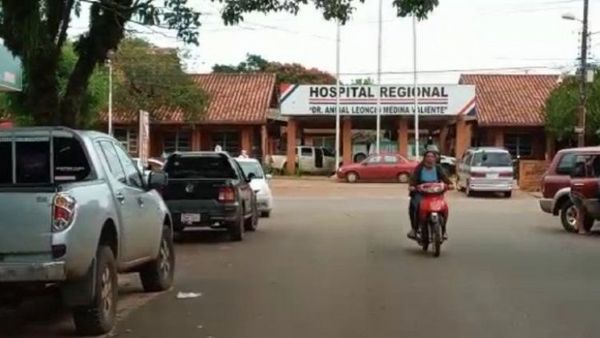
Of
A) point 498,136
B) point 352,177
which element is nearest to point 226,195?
point 352,177

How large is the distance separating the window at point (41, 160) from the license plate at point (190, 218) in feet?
28.2

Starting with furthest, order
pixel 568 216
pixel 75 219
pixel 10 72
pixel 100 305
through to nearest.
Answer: pixel 568 216
pixel 10 72
pixel 100 305
pixel 75 219

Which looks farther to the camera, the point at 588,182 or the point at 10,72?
the point at 588,182

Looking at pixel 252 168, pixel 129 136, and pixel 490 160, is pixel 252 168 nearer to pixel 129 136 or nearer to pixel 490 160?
pixel 490 160

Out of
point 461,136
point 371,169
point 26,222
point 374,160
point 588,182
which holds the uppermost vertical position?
point 461,136

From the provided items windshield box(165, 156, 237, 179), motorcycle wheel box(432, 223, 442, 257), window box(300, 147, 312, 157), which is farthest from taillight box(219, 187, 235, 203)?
window box(300, 147, 312, 157)

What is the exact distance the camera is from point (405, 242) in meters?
18.4

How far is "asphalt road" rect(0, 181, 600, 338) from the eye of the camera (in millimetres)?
9367

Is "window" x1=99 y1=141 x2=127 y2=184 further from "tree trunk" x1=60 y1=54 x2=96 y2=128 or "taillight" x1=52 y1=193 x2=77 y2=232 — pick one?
"tree trunk" x1=60 y1=54 x2=96 y2=128

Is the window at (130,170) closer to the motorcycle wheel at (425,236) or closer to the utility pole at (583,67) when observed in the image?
the motorcycle wheel at (425,236)

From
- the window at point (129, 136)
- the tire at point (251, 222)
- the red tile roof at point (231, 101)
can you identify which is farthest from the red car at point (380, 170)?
the tire at point (251, 222)

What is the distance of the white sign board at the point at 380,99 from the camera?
52.4 metres

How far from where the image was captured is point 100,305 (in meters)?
8.83

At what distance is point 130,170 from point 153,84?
4371 cm
